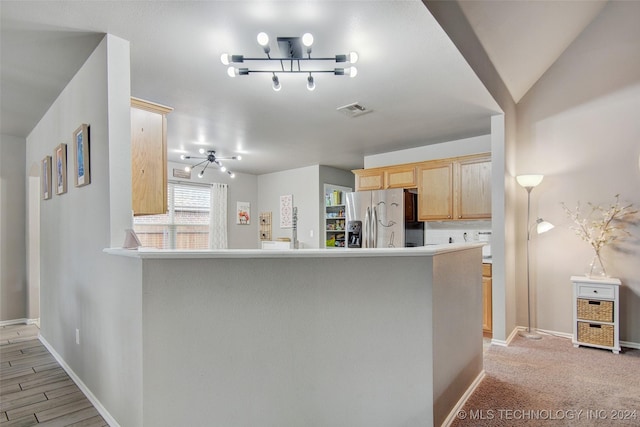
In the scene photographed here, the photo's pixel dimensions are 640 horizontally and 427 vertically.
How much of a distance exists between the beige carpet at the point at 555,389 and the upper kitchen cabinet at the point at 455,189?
5.51ft

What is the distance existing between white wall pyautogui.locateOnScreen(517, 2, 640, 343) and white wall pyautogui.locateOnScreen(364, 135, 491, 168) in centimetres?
51

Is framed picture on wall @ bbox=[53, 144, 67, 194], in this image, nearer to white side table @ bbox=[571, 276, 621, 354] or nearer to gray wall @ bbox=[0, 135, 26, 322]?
gray wall @ bbox=[0, 135, 26, 322]

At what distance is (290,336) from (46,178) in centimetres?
328

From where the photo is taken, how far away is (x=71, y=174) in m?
2.74

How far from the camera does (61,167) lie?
9.55ft

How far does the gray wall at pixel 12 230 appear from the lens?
445 centimetres

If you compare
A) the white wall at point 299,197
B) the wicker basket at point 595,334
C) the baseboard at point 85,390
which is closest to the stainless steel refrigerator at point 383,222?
the white wall at point 299,197

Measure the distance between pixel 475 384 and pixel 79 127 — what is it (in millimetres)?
3750

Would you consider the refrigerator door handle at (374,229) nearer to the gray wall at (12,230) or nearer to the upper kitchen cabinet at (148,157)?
the upper kitchen cabinet at (148,157)

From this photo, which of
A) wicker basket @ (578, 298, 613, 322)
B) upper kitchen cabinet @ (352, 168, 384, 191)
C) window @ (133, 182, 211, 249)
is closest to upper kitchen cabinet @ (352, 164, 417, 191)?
upper kitchen cabinet @ (352, 168, 384, 191)

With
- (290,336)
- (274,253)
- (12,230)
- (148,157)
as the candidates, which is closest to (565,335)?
(290,336)

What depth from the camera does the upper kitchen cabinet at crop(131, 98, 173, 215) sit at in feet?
7.82

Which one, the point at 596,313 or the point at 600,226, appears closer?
the point at 596,313

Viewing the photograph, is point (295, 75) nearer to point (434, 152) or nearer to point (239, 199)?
point (434, 152)
